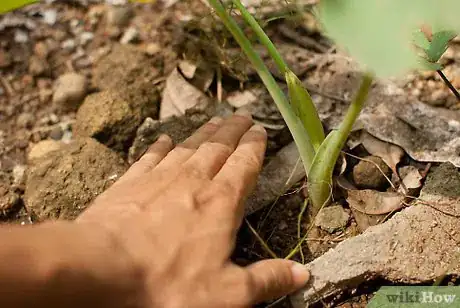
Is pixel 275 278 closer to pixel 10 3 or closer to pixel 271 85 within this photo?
pixel 271 85

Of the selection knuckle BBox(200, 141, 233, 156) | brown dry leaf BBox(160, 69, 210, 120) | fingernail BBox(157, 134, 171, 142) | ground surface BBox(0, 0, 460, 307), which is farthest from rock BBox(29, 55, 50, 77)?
knuckle BBox(200, 141, 233, 156)

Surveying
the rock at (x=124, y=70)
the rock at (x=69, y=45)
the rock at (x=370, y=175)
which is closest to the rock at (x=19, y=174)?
Answer: the rock at (x=124, y=70)

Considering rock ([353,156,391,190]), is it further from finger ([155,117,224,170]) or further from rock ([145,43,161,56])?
rock ([145,43,161,56])

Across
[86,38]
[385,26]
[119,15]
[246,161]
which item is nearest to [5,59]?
[86,38]

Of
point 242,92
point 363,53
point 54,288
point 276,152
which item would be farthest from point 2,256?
point 242,92

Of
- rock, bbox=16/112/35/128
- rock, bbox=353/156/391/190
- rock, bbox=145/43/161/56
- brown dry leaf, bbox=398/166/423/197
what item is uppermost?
rock, bbox=145/43/161/56

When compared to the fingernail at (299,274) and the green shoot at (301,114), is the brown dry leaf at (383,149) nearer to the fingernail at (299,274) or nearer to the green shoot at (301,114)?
the green shoot at (301,114)
